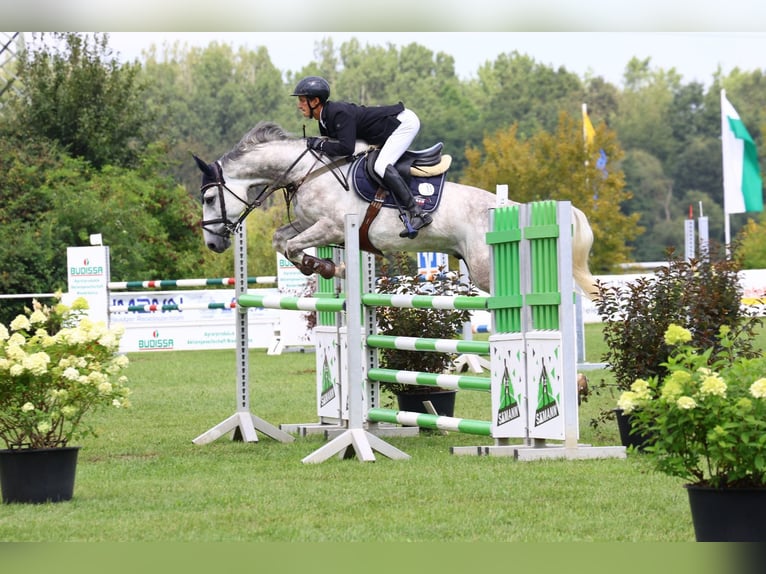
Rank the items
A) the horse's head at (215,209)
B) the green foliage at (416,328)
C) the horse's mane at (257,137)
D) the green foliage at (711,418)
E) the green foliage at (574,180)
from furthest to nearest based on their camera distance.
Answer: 1. the green foliage at (574,180)
2. the green foliage at (416,328)
3. the horse's mane at (257,137)
4. the horse's head at (215,209)
5. the green foliage at (711,418)

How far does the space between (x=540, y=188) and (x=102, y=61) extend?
1135 cm

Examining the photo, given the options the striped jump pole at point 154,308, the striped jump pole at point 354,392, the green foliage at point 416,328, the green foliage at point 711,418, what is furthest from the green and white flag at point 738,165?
the green foliage at point 711,418

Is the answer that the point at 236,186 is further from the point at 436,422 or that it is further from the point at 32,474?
the point at 32,474

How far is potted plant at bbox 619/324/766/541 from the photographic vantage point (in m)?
3.79

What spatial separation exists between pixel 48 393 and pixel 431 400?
330cm

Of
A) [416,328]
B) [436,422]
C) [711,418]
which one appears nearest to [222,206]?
[416,328]

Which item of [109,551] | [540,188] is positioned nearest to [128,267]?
[540,188]

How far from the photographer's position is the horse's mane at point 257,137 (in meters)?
7.67

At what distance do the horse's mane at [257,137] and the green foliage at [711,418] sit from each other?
164 inches

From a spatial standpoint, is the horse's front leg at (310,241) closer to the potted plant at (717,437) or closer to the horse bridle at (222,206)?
the horse bridle at (222,206)

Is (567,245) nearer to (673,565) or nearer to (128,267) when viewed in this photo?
(673,565)

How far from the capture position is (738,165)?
20.4 metres

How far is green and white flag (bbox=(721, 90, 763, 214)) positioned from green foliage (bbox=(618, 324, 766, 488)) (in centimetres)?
1669

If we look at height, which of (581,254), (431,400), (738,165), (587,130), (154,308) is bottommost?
(431,400)
